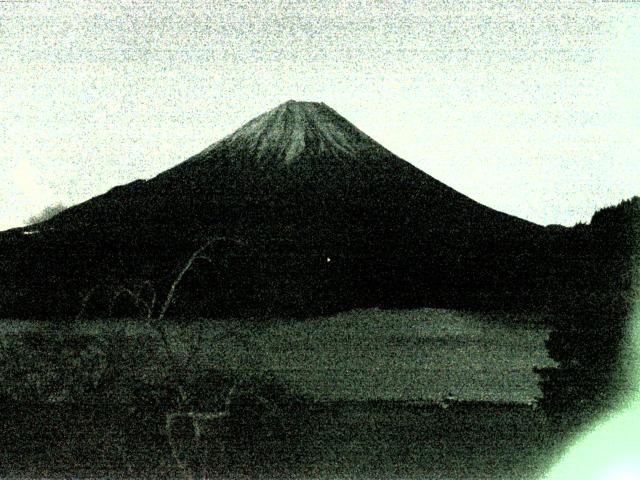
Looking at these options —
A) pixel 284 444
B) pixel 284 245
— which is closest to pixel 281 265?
pixel 284 245

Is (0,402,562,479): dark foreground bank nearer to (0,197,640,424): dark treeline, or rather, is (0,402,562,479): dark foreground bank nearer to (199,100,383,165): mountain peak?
(0,197,640,424): dark treeline

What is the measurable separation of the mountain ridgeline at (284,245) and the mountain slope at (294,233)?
0.17ft

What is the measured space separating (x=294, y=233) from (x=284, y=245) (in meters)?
1.22

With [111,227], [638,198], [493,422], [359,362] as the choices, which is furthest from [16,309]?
[638,198]

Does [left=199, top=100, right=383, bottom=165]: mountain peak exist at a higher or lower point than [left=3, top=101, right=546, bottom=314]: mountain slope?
higher

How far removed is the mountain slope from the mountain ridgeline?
0.17ft

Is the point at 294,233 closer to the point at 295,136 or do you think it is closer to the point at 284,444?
the point at 295,136

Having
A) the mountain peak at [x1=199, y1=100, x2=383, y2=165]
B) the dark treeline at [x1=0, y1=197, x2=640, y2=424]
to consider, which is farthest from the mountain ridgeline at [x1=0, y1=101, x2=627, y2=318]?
the mountain peak at [x1=199, y1=100, x2=383, y2=165]

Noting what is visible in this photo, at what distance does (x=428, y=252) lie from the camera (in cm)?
2006

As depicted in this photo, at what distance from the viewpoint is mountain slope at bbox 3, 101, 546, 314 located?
18.4 meters

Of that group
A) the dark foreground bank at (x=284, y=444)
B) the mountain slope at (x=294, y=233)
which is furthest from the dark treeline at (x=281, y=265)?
the dark foreground bank at (x=284, y=444)

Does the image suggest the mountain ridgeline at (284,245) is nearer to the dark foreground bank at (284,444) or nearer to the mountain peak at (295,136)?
the mountain peak at (295,136)

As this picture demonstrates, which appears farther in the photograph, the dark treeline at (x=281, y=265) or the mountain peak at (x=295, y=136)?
the mountain peak at (x=295, y=136)

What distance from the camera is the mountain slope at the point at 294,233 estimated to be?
60.5ft
